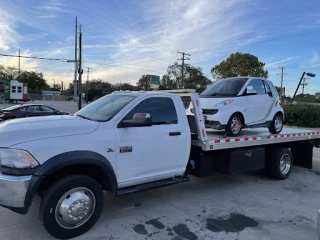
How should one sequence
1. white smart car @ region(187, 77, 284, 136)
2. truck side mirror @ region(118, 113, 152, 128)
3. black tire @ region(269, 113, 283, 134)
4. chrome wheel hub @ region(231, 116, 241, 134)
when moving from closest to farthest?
truck side mirror @ region(118, 113, 152, 128) < white smart car @ region(187, 77, 284, 136) < chrome wheel hub @ region(231, 116, 241, 134) < black tire @ region(269, 113, 283, 134)

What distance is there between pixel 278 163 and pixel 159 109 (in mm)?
3657

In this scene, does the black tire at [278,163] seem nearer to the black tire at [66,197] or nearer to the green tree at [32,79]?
A: the black tire at [66,197]

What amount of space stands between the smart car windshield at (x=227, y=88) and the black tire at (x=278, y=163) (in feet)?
5.56

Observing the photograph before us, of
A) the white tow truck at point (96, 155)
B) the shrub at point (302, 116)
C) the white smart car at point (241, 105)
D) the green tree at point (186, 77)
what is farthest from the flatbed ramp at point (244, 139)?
the green tree at point (186, 77)

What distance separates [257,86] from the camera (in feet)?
23.4

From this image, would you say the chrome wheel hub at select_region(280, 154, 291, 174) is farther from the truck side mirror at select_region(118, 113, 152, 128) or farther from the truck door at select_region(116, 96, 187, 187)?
the truck side mirror at select_region(118, 113, 152, 128)

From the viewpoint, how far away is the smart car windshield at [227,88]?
6770 mm

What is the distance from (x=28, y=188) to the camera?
3.14 m

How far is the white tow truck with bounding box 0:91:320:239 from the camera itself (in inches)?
125

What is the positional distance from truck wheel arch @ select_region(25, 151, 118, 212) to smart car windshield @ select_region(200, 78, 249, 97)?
3914 mm

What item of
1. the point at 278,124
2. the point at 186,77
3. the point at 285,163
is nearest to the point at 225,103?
the point at 278,124

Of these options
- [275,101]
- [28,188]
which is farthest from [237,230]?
[275,101]

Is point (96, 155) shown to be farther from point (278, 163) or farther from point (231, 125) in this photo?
point (278, 163)

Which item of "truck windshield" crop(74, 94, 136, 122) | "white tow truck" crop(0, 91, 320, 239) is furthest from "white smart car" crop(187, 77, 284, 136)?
"truck windshield" crop(74, 94, 136, 122)
